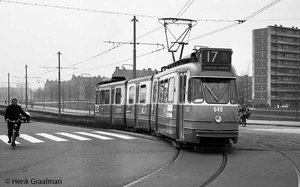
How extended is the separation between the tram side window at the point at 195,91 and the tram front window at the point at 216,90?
0.16 m

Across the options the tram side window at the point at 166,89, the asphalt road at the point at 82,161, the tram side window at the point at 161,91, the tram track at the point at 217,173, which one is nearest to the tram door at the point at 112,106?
the asphalt road at the point at 82,161

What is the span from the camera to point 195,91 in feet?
42.5

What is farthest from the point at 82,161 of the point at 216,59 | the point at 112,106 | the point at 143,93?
the point at 112,106

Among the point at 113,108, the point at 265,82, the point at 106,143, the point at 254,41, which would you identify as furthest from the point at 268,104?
the point at 106,143

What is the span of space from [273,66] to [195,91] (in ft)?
→ 320

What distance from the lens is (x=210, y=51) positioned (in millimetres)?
13133

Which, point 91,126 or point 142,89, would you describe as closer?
point 142,89

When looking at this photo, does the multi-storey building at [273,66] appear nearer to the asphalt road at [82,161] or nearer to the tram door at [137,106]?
the tram door at [137,106]

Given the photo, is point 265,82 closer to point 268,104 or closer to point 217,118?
point 268,104

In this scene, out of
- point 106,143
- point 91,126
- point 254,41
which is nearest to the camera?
point 106,143

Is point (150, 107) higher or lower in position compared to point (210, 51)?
lower

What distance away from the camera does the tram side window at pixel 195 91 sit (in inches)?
506

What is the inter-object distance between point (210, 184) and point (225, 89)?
535 centimetres

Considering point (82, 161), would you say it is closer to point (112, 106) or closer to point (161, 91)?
point (161, 91)
